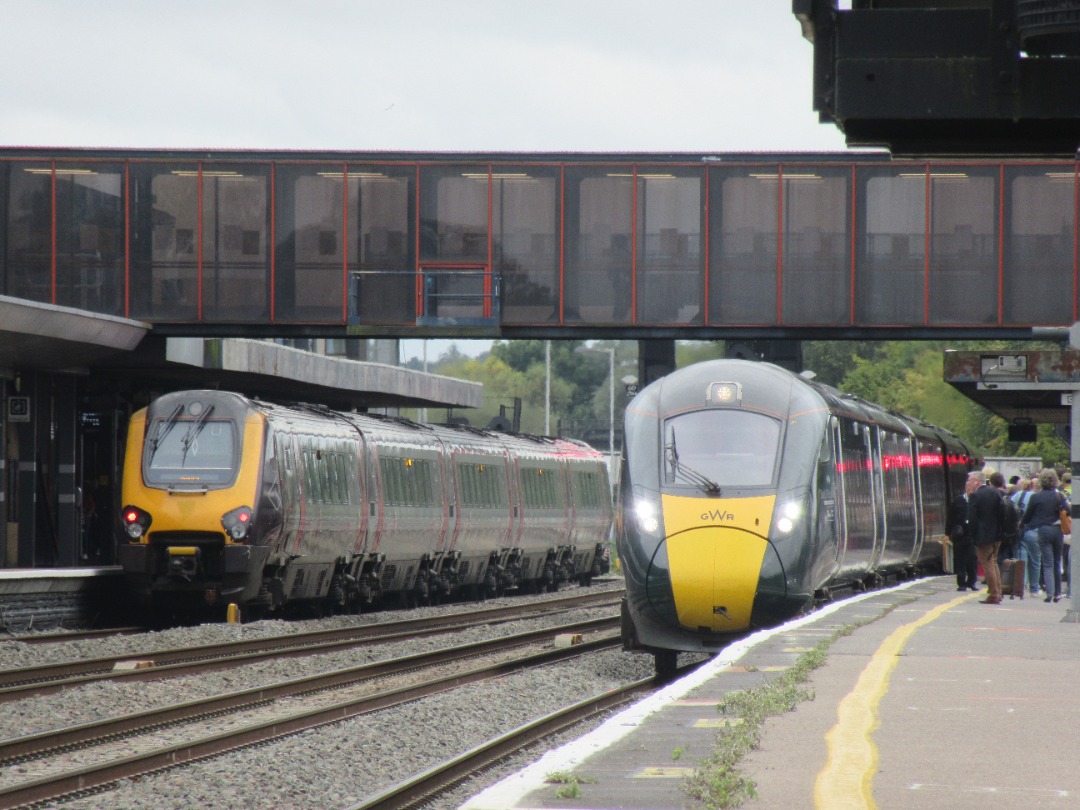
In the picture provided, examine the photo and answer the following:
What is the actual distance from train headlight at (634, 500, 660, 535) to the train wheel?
1.54 meters

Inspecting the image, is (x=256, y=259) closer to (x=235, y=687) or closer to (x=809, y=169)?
(x=809, y=169)

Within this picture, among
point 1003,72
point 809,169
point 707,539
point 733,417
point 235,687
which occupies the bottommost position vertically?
point 235,687

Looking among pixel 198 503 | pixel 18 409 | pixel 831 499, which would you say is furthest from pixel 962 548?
pixel 18 409

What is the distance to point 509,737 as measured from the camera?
13039 millimetres

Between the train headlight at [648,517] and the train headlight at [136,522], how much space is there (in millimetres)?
8964

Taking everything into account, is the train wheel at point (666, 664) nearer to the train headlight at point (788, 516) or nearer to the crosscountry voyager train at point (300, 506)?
the train headlight at point (788, 516)

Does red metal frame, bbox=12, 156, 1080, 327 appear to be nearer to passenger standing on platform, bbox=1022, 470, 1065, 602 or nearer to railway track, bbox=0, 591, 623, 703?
railway track, bbox=0, 591, 623, 703

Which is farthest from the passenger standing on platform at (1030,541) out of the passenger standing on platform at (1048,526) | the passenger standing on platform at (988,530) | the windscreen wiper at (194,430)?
the windscreen wiper at (194,430)

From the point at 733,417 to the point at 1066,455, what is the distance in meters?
51.6

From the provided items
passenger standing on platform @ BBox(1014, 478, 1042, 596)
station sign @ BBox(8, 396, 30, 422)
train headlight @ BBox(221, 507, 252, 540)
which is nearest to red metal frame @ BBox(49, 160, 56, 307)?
station sign @ BBox(8, 396, 30, 422)

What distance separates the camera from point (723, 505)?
16.1m

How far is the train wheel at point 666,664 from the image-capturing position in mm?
17297

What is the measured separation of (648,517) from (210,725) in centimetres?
453

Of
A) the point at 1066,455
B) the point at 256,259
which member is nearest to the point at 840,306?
the point at 256,259
